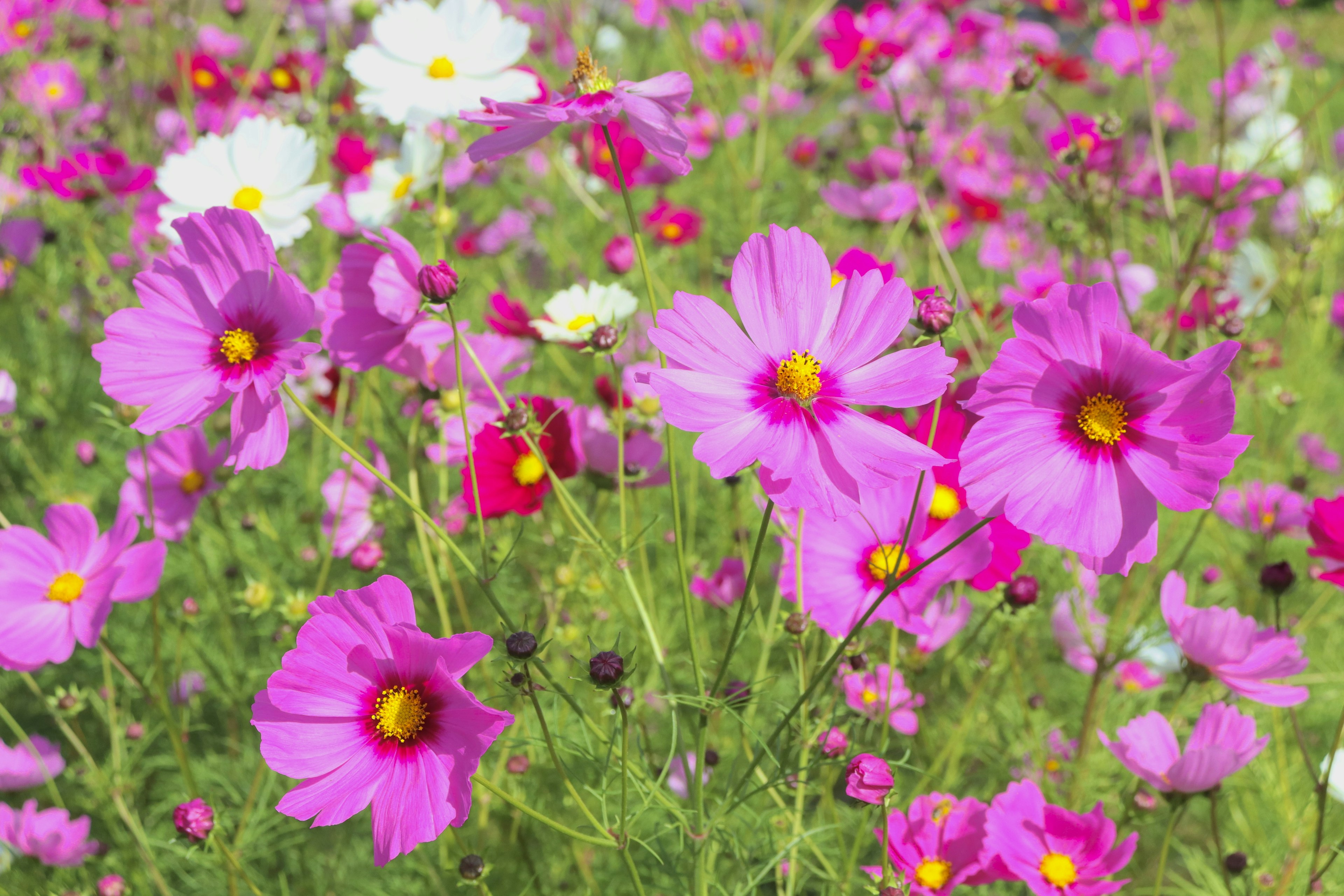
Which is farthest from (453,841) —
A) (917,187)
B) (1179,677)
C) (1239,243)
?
(1239,243)

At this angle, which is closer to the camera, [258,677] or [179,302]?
[179,302]

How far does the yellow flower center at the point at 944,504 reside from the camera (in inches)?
32.3

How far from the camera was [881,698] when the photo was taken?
93 centimetres

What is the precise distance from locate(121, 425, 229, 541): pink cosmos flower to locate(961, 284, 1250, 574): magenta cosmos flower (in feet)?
3.18

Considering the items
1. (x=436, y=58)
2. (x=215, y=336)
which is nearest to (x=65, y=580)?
(x=215, y=336)

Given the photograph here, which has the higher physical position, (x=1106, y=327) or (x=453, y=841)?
(x=1106, y=327)

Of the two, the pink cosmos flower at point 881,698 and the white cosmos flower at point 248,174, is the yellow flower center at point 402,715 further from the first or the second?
the white cosmos flower at point 248,174

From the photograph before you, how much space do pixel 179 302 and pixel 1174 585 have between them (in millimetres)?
933

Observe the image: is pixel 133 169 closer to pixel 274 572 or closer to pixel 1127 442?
pixel 274 572

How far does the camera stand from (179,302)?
709mm

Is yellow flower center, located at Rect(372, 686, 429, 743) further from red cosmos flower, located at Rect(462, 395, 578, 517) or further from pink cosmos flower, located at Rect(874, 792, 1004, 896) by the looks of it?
pink cosmos flower, located at Rect(874, 792, 1004, 896)

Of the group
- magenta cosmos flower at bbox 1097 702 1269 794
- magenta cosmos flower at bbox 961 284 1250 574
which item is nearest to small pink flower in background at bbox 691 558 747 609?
magenta cosmos flower at bbox 1097 702 1269 794

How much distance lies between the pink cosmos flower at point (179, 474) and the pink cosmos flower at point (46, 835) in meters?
0.34

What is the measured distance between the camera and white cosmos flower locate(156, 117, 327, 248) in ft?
3.38
